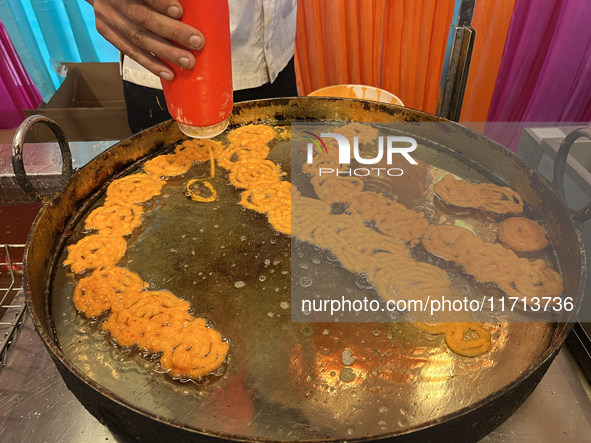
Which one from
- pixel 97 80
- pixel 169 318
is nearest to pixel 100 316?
pixel 169 318

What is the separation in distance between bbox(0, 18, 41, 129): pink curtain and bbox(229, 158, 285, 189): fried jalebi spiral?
2992 millimetres

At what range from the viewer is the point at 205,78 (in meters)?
1.23

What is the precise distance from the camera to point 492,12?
2865 mm

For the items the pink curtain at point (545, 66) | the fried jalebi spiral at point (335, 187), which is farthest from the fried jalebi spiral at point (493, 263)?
the pink curtain at point (545, 66)

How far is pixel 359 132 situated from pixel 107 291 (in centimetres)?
138

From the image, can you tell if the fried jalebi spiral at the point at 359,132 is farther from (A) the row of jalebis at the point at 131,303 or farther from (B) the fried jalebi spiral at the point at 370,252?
(A) the row of jalebis at the point at 131,303

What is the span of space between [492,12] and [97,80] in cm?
303

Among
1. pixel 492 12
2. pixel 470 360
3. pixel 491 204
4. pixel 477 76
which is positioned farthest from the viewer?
pixel 477 76

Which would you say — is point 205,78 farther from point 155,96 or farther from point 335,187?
point 155,96

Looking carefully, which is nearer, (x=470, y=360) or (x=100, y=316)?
(x=470, y=360)

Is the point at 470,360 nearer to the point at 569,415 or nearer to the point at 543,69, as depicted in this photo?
the point at 569,415

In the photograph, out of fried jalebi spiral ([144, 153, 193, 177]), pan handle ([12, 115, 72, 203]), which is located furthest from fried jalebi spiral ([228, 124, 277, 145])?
pan handle ([12, 115, 72, 203])

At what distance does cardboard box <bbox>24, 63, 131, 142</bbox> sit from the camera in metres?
2.79

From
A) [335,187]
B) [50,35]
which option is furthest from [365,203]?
[50,35]
